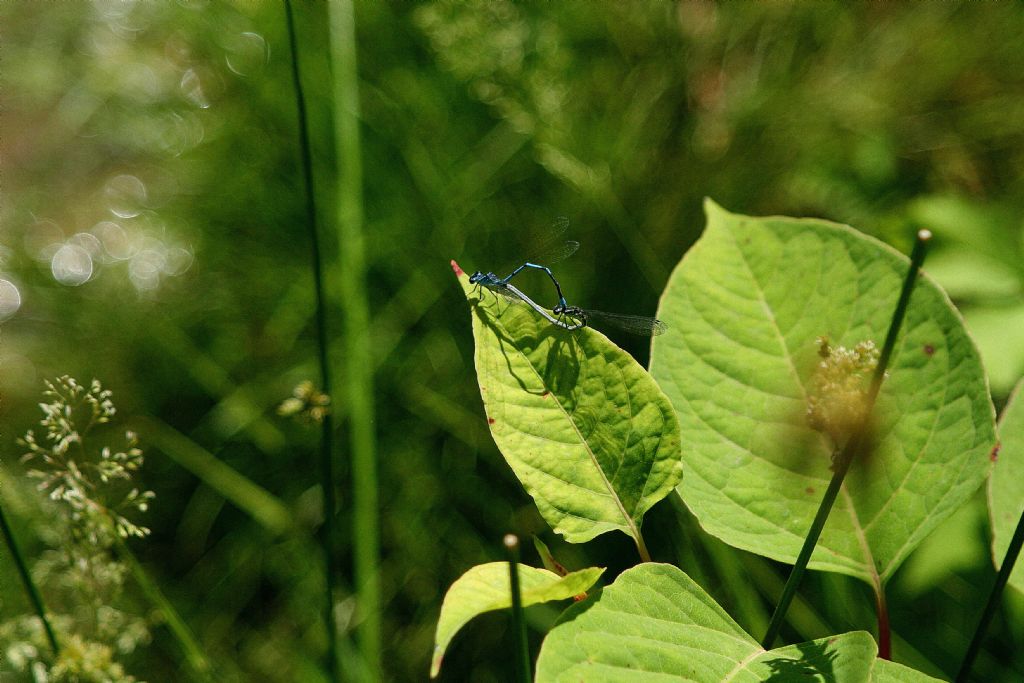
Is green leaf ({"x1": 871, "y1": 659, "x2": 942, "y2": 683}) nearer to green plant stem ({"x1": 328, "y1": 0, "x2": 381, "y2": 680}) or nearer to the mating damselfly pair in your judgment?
the mating damselfly pair

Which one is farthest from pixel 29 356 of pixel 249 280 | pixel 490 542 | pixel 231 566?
pixel 490 542

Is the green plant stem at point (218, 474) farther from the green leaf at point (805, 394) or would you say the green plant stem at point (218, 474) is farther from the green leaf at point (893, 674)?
the green leaf at point (893, 674)

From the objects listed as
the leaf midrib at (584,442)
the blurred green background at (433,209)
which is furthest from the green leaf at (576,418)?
the blurred green background at (433,209)

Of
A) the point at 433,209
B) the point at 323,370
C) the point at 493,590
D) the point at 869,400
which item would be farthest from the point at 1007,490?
the point at 433,209

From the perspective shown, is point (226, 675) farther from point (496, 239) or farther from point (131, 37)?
point (131, 37)

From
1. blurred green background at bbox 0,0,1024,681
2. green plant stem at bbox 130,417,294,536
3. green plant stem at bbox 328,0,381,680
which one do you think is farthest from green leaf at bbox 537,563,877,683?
green plant stem at bbox 130,417,294,536
